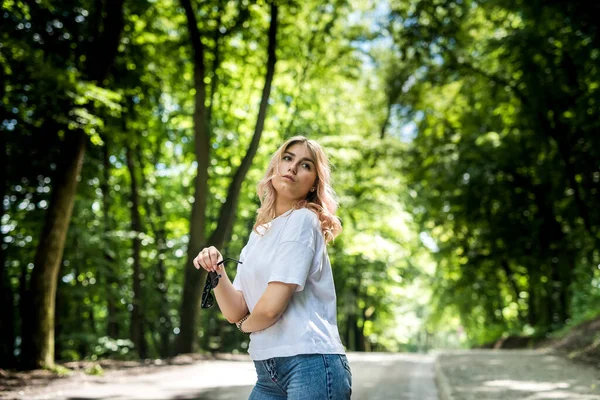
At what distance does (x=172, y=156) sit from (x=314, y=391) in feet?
82.7

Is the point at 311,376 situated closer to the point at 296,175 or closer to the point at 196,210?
the point at 296,175

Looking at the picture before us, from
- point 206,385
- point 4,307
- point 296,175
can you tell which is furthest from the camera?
point 4,307

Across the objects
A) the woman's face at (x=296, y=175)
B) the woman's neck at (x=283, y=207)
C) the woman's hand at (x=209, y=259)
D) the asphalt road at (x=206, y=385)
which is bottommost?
the asphalt road at (x=206, y=385)

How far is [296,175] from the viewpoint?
265 centimetres

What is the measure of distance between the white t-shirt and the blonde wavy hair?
9 centimetres

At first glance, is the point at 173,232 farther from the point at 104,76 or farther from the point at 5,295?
the point at 104,76

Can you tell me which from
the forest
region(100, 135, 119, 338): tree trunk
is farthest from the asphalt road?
region(100, 135, 119, 338): tree trunk

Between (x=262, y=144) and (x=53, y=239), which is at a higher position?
(x=262, y=144)

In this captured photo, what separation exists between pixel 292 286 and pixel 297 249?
14 cm

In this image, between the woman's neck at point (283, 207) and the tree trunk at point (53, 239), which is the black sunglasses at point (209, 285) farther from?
the tree trunk at point (53, 239)

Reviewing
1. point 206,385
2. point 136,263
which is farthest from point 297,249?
point 136,263

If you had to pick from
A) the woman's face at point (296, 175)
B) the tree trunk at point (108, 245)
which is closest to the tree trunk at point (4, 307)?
the tree trunk at point (108, 245)

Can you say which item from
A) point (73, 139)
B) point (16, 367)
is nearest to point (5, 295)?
point (16, 367)

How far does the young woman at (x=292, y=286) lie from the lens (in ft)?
7.69
